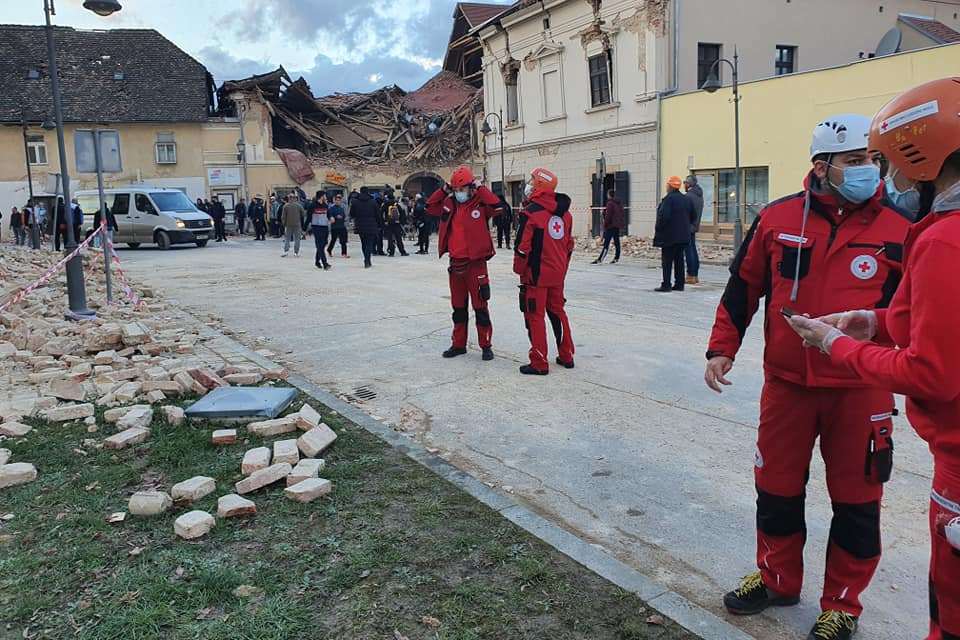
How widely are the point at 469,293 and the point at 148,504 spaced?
4189 mm

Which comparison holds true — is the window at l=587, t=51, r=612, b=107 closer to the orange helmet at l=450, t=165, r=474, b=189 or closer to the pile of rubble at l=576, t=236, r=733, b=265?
the pile of rubble at l=576, t=236, r=733, b=265

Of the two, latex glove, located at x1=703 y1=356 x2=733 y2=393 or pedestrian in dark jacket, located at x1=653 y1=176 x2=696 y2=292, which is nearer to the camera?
latex glove, located at x1=703 y1=356 x2=733 y2=393

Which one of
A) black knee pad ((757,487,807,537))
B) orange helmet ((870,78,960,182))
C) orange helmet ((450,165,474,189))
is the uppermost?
orange helmet ((450,165,474,189))

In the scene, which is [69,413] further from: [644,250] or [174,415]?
[644,250]

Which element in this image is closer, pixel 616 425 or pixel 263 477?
pixel 263 477

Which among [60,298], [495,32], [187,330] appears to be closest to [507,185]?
[495,32]

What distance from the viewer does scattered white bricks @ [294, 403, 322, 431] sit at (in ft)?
16.8

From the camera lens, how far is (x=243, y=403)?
5.49 metres

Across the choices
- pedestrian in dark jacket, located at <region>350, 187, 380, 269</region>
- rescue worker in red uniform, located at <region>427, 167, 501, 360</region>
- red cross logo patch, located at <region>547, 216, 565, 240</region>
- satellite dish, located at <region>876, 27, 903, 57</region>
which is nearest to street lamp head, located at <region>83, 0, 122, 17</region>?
rescue worker in red uniform, located at <region>427, 167, 501, 360</region>

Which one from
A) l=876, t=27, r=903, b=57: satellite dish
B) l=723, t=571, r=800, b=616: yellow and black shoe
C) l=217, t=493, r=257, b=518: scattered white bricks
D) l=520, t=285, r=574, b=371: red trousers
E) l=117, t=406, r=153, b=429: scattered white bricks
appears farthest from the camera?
l=876, t=27, r=903, b=57: satellite dish

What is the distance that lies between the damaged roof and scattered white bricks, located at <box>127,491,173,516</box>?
37519mm

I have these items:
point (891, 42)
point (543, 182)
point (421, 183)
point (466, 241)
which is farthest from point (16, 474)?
point (421, 183)

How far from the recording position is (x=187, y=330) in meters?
9.05

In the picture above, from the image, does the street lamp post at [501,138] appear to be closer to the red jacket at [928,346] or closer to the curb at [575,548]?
the curb at [575,548]
